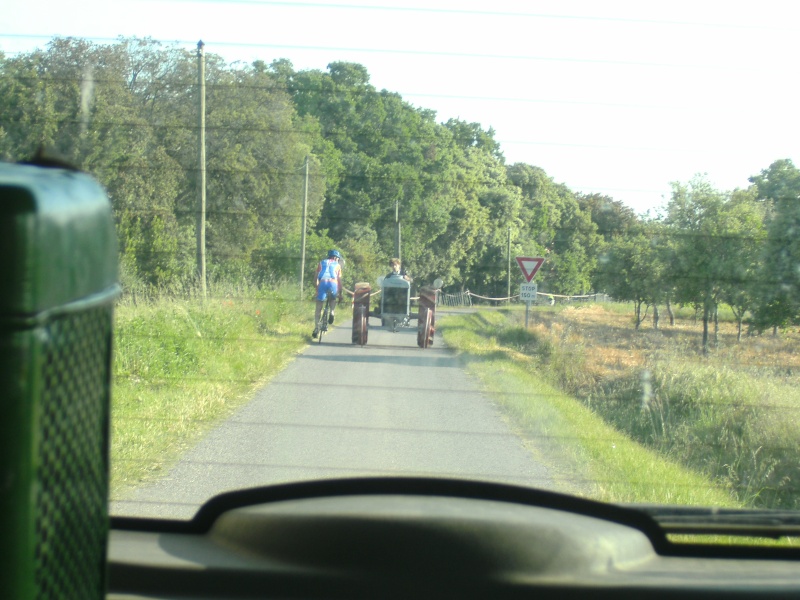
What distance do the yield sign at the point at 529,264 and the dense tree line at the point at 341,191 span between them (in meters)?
0.05

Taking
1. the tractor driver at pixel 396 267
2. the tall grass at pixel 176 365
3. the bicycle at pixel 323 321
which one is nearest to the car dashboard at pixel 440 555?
the tall grass at pixel 176 365

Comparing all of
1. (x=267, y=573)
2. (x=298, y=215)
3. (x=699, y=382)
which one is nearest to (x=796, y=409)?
(x=699, y=382)

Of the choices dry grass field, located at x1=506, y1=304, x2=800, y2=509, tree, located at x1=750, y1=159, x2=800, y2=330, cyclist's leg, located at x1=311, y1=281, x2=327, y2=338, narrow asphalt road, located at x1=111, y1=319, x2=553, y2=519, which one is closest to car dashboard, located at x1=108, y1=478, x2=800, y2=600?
narrow asphalt road, located at x1=111, y1=319, x2=553, y2=519

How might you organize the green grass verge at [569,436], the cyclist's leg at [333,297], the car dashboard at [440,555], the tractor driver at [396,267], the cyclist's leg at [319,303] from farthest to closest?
the cyclist's leg at [333,297]
the cyclist's leg at [319,303]
the tractor driver at [396,267]
the green grass verge at [569,436]
the car dashboard at [440,555]

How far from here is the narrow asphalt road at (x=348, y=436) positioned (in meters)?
4.10

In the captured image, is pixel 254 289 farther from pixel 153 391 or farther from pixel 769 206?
pixel 769 206

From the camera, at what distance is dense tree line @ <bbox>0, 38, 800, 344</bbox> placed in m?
4.35

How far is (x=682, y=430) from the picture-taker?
4.67m

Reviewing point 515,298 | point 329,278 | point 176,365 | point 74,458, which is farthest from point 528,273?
point 74,458

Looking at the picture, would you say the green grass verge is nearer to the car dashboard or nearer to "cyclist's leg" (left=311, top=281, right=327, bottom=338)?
"cyclist's leg" (left=311, top=281, right=327, bottom=338)

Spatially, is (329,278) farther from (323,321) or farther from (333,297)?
(323,321)

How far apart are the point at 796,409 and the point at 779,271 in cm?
79

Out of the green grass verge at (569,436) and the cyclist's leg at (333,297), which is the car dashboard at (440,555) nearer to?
the green grass verge at (569,436)

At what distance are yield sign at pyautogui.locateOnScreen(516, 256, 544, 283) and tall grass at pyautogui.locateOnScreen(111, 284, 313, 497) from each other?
147 cm
